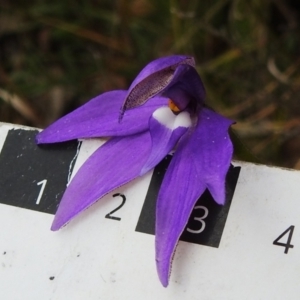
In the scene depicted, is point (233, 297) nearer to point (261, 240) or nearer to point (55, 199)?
point (261, 240)

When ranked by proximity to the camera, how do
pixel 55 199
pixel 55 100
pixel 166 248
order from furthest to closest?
pixel 55 100
pixel 55 199
pixel 166 248

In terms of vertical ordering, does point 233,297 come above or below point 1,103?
below

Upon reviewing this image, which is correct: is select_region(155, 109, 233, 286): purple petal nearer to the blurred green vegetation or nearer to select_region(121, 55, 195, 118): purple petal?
select_region(121, 55, 195, 118): purple petal

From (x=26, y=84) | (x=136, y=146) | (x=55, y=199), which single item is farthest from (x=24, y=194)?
(x=26, y=84)

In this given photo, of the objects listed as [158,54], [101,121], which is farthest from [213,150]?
[158,54]

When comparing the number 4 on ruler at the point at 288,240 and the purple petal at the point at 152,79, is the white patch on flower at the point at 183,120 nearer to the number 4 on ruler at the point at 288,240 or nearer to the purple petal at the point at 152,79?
the purple petal at the point at 152,79

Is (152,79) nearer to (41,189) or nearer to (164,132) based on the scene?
(164,132)

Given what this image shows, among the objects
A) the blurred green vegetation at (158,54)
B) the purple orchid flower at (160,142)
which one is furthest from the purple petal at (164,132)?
the blurred green vegetation at (158,54)
